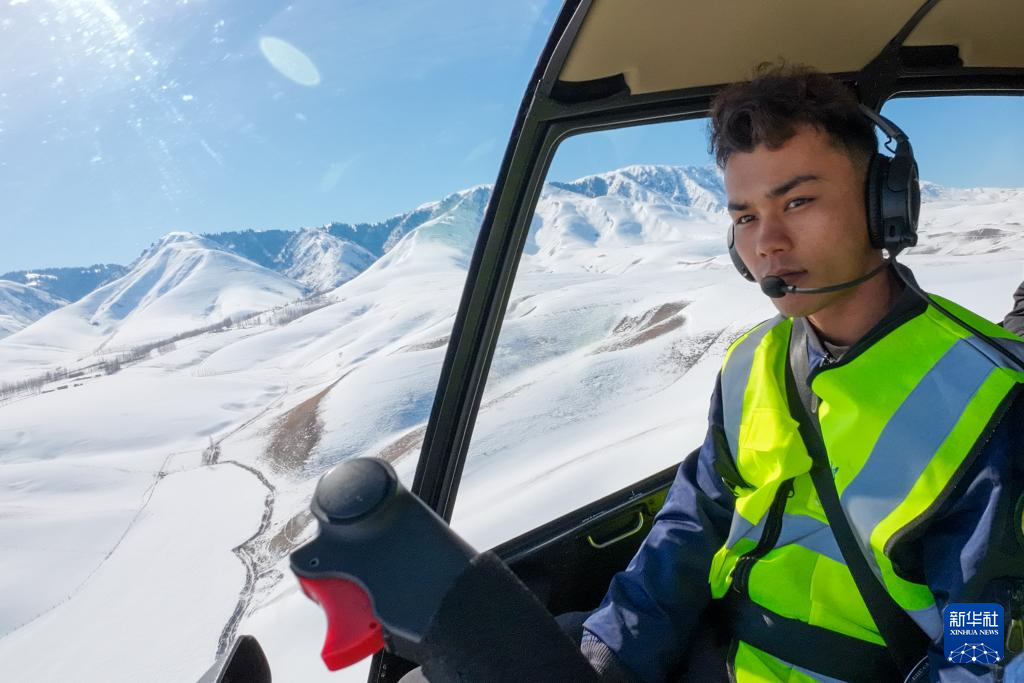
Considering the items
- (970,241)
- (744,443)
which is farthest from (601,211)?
(970,241)

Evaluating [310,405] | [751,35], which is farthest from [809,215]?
[310,405]

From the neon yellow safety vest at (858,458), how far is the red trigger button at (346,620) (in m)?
0.81

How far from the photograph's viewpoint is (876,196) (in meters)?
1.15

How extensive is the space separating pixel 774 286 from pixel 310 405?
4.61 feet

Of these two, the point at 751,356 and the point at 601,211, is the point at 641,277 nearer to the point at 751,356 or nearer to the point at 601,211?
the point at 601,211

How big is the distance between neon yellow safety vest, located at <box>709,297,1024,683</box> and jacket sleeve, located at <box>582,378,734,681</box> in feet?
0.15

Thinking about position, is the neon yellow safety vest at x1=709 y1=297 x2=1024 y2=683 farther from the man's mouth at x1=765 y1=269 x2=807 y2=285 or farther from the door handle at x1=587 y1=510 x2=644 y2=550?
the door handle at x1=587 y1=510 x2=644 y2=550

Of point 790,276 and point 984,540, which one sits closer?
point 984,540

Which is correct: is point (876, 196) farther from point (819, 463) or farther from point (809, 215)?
point (819, 463)

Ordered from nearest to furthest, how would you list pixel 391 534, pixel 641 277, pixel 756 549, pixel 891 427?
pixel 391 534, pixel 891 427, pixel 756 549, pixel 641 277

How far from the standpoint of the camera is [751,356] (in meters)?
1.33

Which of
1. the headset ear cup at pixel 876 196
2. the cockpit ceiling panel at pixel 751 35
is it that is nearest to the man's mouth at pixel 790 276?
the headset ear cup at pixel 876 196

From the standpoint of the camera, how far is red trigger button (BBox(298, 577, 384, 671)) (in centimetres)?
55

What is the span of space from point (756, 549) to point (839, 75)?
1.54 meters
